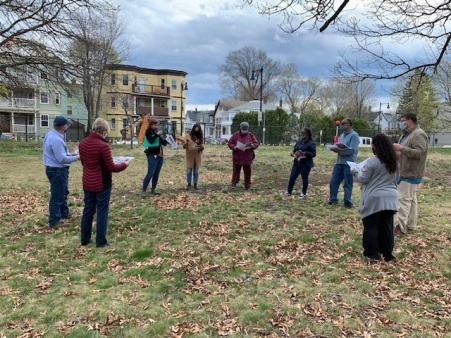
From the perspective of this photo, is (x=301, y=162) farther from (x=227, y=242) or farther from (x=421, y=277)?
Result: (x=421, y=277)

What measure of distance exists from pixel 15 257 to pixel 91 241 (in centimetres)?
98

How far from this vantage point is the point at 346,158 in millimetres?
8102

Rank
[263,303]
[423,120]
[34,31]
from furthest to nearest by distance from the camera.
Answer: [423,120], [34,31], [263,303]

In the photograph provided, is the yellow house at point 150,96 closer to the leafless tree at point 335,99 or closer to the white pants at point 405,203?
the leafless tree at point 335,99

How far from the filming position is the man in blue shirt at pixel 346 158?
26.2 feet

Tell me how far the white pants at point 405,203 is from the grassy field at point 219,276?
283 millimetres

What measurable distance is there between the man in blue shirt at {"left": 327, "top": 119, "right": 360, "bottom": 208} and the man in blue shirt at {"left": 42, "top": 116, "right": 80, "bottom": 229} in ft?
16.1

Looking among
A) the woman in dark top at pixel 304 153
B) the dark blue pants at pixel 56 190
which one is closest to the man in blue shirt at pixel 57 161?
the dark blue pants at pixel 56 190

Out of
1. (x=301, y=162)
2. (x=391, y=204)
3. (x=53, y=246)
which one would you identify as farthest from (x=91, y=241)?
(x=301, y=162)

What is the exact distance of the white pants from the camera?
20.0 feet

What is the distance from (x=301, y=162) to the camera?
8.90 m

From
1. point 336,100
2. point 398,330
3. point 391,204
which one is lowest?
point 398,330

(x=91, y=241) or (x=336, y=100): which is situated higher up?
(x=336, y=100)

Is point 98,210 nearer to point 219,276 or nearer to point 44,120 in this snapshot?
point 219,276
